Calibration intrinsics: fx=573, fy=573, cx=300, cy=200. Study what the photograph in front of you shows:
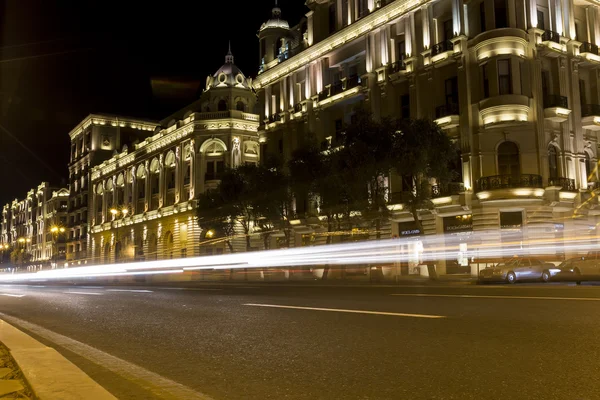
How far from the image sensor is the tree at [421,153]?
29812mm

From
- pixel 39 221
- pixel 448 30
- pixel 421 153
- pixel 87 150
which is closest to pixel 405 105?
pixel 448 30

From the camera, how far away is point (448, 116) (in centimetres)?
3459

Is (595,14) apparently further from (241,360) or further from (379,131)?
(241,360)

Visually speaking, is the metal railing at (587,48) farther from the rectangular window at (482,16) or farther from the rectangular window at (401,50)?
the rectangular window at (401,50)

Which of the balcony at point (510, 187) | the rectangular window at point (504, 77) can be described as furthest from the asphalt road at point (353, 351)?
the rectangular window at point (504, 77)

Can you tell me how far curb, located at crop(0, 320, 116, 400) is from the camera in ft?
14.3

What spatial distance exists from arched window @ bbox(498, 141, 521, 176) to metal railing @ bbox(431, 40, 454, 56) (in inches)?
275

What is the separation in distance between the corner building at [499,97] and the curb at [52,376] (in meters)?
29.1

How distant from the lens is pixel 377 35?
40500 millimetres

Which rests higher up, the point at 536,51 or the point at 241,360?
the point at 536,51

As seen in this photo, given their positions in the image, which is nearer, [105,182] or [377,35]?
[377,35]

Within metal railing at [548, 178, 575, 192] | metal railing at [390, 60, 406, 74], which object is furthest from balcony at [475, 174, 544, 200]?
metal railing at [390, 60, 406, 74]

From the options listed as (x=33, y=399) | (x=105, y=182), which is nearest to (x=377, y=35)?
(x=33, y=399)

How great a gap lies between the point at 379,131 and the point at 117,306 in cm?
1991
